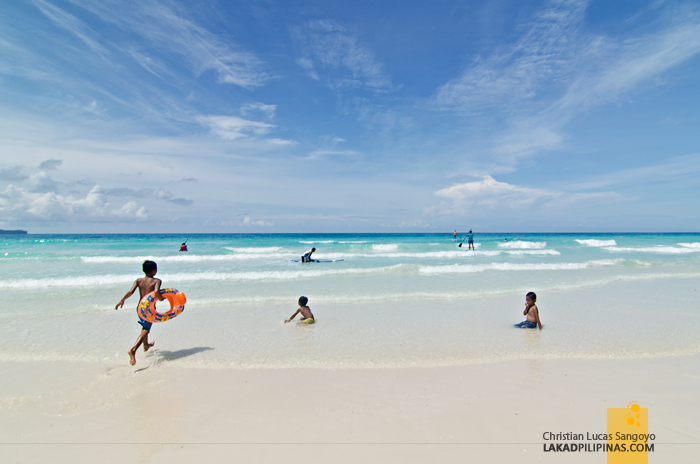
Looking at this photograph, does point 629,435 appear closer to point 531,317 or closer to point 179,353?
point 531,317

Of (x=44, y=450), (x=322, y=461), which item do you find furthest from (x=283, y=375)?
(x=44, y=450)

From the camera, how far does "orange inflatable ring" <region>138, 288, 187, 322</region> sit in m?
5.64

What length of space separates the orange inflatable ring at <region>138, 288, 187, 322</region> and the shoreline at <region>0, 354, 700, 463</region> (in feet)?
2.81

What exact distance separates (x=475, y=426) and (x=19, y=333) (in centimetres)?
944

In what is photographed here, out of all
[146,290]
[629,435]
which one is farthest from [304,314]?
[629,435]

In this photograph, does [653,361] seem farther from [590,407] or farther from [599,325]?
[590,407]

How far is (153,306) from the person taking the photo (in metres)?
5.73

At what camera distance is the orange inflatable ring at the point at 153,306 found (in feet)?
18.5

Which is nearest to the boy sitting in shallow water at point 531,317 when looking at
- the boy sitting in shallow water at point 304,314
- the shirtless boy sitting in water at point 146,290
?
the boy sitting in shallow water at point 304,314

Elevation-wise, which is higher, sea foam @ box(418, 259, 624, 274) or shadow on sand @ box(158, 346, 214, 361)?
sea foam @ box(418, 259, 624, 274)

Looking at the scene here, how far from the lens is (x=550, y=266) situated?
18.6m

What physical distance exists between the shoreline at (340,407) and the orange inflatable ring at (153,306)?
2.81ft

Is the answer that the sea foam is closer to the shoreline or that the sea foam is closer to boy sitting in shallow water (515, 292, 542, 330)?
boy sitting in shallow water (515, 292, 542, 330)

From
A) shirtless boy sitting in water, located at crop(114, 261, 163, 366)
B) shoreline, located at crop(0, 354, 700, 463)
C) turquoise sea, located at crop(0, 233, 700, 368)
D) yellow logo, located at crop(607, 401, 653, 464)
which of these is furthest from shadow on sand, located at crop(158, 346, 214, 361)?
yellow logo, located at crop(607, 401, 653, 464)
